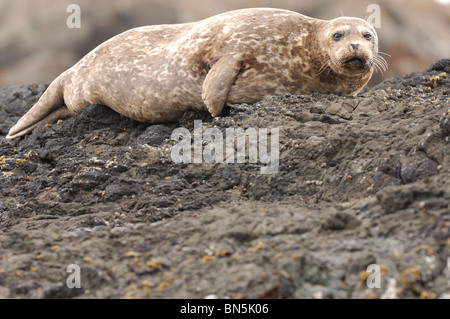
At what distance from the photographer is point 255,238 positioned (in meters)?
4.53

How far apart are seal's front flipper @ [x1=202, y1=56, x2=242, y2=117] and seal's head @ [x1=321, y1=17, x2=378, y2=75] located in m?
0.98

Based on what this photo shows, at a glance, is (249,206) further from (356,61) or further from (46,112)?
(46,112)

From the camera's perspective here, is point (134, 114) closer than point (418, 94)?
No

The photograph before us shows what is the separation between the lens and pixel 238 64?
25.5 feet

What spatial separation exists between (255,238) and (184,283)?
2.13 ft

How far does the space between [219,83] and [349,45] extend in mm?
1400

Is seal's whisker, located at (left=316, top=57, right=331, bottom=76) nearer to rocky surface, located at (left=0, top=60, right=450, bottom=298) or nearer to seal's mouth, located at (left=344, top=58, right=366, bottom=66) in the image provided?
seal's mouth, located at (left=344, top=58, right=366, bottom=66)

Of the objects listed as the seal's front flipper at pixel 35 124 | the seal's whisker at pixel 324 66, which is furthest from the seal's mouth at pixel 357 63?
the seal's front flipper at pixel 35 124

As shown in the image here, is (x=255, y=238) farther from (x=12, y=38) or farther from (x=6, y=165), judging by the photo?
(x=12, y=38)

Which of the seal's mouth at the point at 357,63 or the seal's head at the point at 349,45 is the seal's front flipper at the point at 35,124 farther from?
the seal's mouth at the point at 357,63

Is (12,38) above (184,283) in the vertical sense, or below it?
below

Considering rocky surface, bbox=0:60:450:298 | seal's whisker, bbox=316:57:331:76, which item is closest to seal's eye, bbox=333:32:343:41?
seal's whisker, bbox=316:57:331:76

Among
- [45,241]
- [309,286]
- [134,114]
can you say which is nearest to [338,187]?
[309,286]

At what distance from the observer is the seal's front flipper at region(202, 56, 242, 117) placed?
7660 mm
